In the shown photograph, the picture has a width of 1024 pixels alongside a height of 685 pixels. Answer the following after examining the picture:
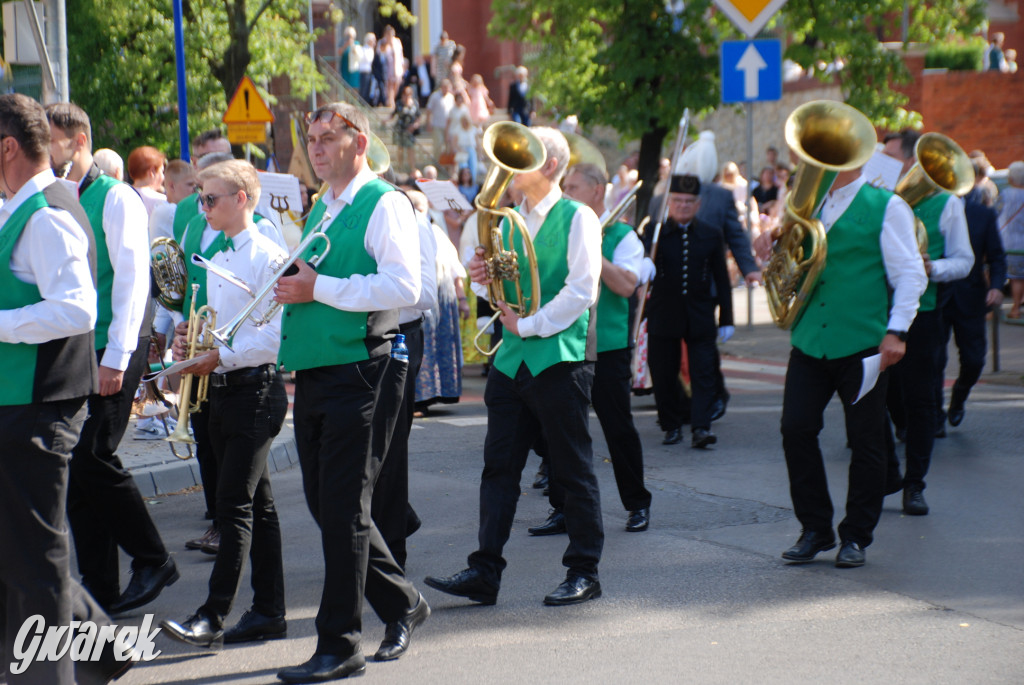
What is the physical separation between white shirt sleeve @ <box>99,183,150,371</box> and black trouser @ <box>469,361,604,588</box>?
53.6 inches

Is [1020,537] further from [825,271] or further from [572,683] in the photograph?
[572,683]

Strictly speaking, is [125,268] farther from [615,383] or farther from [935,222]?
[935,222]

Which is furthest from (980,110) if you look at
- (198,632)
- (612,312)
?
(198,632)

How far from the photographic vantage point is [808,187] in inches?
216

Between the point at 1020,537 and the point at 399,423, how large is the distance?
2.89 meters

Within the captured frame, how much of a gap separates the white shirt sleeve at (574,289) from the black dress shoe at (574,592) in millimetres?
967

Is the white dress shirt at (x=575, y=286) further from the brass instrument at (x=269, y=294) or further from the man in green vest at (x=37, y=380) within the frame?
the man in green vest at (x=37, y=380)

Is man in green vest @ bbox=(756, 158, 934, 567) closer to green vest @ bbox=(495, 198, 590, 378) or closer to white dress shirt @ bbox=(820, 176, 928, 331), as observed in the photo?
white dress shirt @ bbox=(820, 176, 928, 331)

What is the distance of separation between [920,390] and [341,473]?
3.79 meters

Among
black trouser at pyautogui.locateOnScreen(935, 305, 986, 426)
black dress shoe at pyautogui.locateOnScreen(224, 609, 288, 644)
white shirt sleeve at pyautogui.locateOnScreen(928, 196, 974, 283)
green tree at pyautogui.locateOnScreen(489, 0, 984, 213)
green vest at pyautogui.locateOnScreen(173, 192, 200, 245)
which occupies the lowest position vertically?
black dress shoe at pyautogui.locateOnScreen(224, 609, 288, 644)

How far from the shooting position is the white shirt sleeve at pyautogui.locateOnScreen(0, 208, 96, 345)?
3.75 m

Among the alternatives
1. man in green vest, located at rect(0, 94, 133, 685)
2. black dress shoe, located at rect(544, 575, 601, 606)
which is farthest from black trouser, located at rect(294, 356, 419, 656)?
black dress shoe, located at rect(544, 575, 601, 606)

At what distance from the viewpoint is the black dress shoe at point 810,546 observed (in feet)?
18.2

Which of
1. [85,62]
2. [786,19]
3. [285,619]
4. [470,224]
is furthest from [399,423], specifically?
[786,19]
